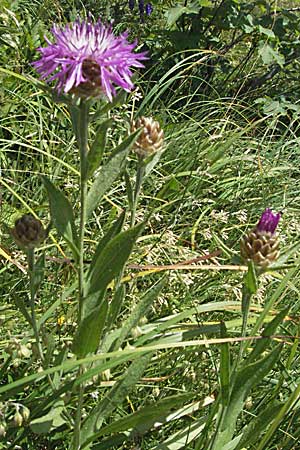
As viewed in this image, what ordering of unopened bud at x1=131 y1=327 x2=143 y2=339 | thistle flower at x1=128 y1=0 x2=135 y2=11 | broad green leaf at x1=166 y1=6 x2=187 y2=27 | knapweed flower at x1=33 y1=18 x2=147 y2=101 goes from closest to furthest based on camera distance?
knapweed flower at x1=33 y1=18 x2=147 y2=101 < unopened bud at x1=131 y1=327 x2=143 y2=339 < broad green leaf at x1=166 y1=6 x2=187 y2=27 < thistle flower at x1=128 y1=0 x2=135 y2=11

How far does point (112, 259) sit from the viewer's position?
3.12 feet

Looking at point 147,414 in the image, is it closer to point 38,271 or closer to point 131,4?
point 38,271

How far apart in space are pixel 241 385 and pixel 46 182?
430mm

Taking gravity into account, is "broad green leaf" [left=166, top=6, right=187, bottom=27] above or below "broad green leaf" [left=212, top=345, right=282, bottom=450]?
above

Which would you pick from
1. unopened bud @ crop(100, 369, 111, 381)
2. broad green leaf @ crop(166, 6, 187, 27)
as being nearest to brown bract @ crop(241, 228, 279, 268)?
unopened bud @ crop(100, 369, 111, 381)

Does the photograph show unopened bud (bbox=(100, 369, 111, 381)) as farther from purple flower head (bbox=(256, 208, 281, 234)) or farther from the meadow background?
purple flower head (bbox=(256, 208, 281, 234))

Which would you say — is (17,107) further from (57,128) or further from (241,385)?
(241,385)

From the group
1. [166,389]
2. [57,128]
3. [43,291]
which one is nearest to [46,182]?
[166,389]

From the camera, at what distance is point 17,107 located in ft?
7.55

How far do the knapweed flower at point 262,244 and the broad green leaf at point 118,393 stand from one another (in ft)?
0.74

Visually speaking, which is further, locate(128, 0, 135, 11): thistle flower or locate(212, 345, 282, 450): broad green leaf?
locate(128, 0, 135, 11): thistle flower

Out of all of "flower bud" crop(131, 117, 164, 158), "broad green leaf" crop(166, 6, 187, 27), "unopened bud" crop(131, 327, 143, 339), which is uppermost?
"broad green leaf" crop(166, 6, 187, 27)

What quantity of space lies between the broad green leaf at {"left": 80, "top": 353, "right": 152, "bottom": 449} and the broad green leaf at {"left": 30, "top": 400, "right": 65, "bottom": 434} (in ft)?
0.15

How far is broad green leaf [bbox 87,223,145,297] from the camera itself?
3.07 ft
